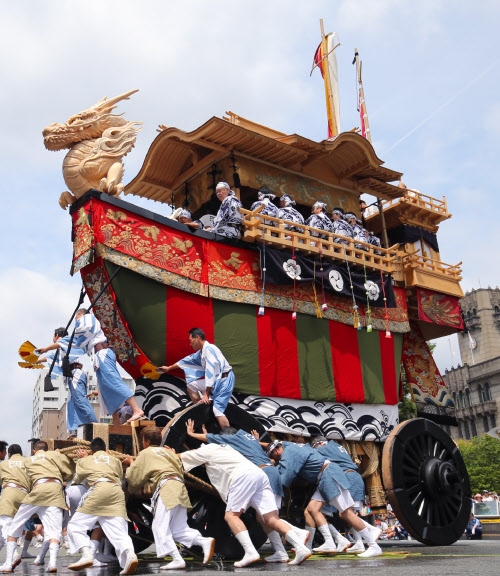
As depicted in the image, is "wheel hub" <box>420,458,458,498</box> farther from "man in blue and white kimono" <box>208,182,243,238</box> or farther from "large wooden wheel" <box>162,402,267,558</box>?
"man in blue and white kimono" <box>208,182,243,238</box>

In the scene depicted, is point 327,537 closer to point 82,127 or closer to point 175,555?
point 175,555

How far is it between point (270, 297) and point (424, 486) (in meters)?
3.48

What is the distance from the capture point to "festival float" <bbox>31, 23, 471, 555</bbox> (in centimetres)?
777

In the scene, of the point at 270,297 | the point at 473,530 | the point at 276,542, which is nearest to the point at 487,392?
the point at 473,530

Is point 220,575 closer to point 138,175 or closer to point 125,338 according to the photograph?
point 125,338

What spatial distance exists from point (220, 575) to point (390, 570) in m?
1.30

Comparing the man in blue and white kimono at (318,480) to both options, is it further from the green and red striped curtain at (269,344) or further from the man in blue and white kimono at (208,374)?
the green and red striped curtain at (269,344)

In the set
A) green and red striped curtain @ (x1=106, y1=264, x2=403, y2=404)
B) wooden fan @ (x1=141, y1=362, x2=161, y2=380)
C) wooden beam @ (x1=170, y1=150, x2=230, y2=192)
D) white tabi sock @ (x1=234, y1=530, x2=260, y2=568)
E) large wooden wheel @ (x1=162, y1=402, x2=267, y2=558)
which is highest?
wooden beam @ (x1=170, y1=150, x2=230, y2=192)

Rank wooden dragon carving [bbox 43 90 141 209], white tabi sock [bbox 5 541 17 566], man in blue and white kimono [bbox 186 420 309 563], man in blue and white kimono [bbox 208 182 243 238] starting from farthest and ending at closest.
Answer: man in blue and white kimono [bbox 208 182 243 238] < wooden dragon carving [bbox 43 90 141 209] < man in blue and white kimono [bbox 186 420 309 563] < white tabi sock [bbox 5 541 17 566]

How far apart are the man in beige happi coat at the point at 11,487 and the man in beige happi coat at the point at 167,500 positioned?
1466 millimetres

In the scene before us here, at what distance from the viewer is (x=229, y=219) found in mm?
9227

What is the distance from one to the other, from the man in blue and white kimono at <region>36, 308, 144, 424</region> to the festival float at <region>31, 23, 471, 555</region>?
573mm

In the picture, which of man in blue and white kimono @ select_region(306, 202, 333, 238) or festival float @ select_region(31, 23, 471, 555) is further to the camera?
man in blue and white kimono @ select_region(306, 202, 333, 238)

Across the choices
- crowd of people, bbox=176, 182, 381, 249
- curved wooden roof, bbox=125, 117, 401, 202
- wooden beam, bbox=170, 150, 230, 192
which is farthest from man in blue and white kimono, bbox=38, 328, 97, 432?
wooden beam, bbox=170, 150, 230, 192
